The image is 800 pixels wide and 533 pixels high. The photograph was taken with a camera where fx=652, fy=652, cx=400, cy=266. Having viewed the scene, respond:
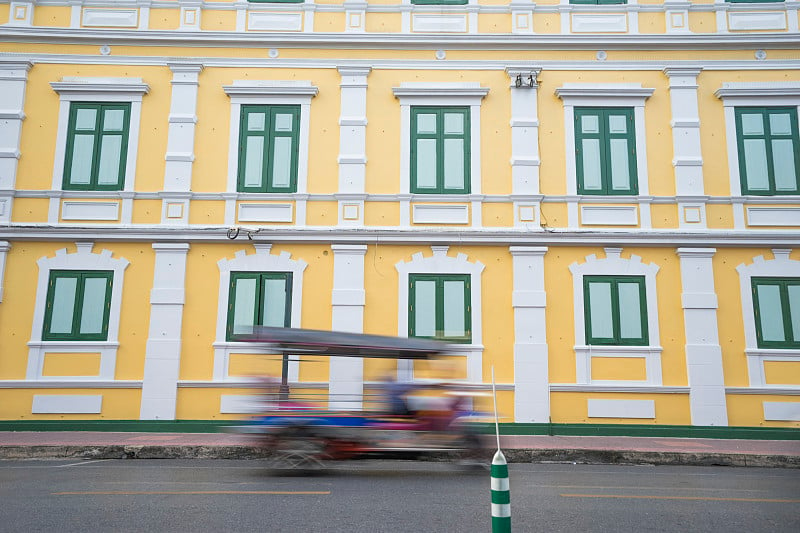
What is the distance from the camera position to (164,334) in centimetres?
1464

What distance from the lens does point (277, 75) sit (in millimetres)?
15883

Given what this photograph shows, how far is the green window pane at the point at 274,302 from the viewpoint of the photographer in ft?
48.7

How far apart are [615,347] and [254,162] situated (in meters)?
9.38

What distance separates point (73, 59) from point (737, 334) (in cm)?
1677

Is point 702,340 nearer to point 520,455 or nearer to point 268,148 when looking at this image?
point 520,455

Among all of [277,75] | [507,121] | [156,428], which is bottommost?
[156,428]

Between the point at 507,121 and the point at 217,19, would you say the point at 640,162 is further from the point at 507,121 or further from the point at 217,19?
the point at 217,19

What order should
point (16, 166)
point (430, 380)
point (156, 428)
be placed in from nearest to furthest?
point (430, 380) → point (156, 428) → point (16, 166)

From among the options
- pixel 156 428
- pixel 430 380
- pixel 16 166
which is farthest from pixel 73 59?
pixel 430 380

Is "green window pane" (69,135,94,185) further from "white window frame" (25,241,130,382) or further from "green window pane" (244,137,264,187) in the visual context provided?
"green window pane" (244,137,264,187)

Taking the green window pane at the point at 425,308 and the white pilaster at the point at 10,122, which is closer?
the green window pane at the point at 425,308

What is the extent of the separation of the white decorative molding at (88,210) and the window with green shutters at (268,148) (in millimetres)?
2969

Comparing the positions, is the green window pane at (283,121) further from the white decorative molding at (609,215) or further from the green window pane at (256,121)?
the white decorative molding at (609,215)

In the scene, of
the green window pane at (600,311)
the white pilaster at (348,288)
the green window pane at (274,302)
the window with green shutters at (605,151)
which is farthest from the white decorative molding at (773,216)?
the green window pane at (274,302)
